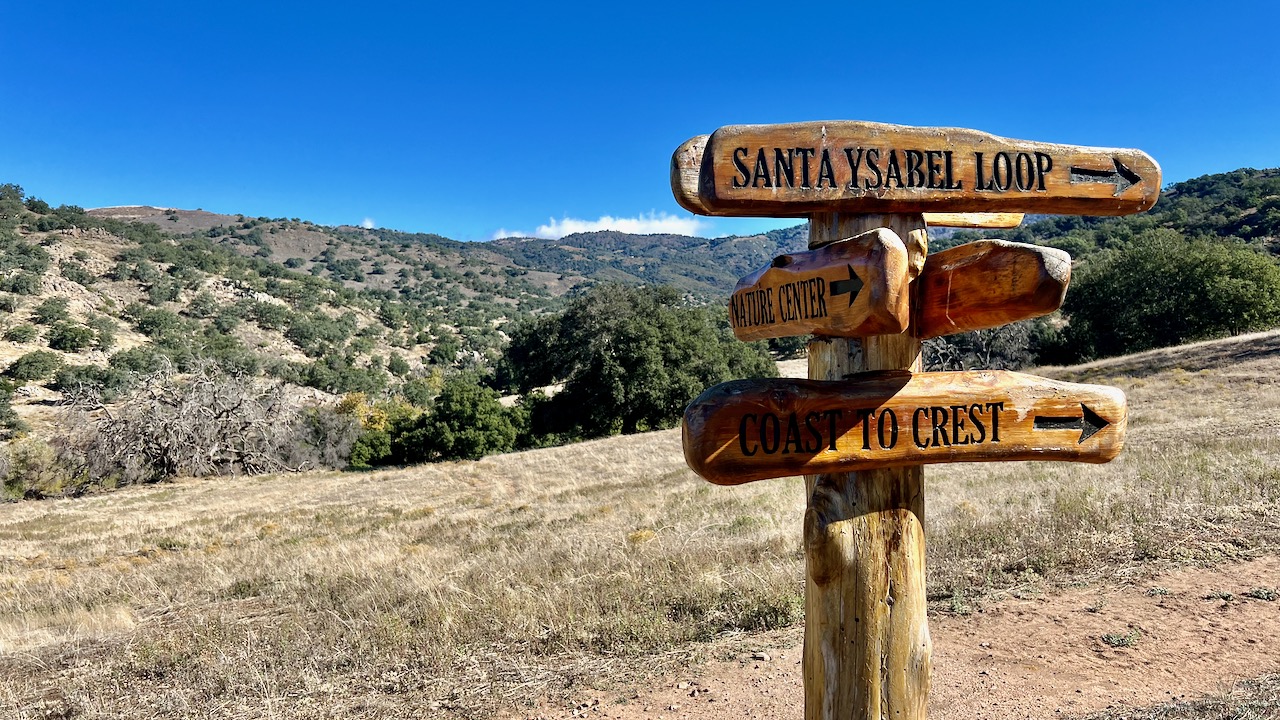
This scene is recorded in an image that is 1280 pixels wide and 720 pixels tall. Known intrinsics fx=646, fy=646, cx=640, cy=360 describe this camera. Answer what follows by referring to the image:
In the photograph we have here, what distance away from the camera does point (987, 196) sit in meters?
2.40

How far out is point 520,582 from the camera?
6.38 m

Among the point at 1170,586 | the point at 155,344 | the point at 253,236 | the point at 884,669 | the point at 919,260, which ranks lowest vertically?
the point at 1170,586

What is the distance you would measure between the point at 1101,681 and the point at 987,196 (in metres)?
3.35

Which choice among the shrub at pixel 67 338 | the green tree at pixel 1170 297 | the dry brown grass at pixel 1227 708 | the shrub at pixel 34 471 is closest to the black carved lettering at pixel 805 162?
the dry brown grass at pixel 1227 708

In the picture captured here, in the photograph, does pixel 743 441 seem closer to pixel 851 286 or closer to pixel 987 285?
pixel 851 286

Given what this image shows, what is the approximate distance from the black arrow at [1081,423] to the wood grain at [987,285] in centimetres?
43

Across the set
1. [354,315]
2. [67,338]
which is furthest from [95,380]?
[354,315]

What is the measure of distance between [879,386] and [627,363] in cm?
2976

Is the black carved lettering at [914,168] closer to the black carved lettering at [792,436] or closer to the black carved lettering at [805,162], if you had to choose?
the black carved lettering at [805,162]

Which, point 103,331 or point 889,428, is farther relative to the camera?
point 103,331

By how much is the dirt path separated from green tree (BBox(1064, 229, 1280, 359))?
36.9 metres

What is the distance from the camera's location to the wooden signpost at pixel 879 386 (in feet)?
7.02

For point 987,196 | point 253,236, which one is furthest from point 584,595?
point 253,236

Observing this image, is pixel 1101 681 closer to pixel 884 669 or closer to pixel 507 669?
pixel 884 669
